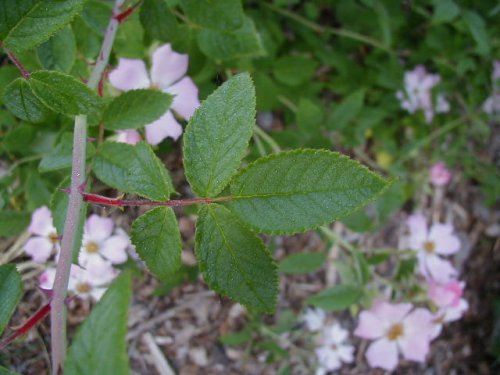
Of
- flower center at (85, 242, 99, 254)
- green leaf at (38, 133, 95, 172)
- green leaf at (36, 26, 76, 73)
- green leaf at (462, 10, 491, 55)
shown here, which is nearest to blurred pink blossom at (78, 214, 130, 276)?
flower center at (85, 242, 99, 254)

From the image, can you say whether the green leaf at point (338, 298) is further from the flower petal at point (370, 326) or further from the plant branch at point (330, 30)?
the plant branch at point (330, 30)

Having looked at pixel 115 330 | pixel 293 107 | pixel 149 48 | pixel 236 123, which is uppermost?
pixel 149 48

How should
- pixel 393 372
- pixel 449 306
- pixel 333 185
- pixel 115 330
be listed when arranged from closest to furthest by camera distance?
pixel 115 330 < pixel 333 185 < pixel 449 306 < pixel 393 372

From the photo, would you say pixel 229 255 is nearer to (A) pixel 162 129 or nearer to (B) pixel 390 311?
(A) pixel 162 129

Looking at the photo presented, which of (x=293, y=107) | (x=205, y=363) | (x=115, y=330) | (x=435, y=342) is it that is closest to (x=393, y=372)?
(x=435, y=342)

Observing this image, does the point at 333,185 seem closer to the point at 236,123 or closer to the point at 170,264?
the point at 236,123
